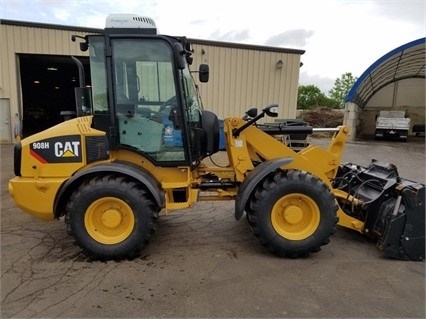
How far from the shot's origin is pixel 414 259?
3.70 meters

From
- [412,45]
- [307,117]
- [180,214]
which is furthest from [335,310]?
[307,117]

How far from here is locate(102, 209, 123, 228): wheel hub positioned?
12.3 ft

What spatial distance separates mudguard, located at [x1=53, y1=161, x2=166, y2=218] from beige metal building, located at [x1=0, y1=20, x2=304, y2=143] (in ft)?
32.4

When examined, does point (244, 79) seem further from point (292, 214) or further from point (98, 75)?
point (292, 214)

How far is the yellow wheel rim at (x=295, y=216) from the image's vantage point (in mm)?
3828

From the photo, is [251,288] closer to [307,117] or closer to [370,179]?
[370,179]

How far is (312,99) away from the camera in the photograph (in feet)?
159

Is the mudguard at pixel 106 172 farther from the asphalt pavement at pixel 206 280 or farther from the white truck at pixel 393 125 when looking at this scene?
the white truck at pixel 393 125

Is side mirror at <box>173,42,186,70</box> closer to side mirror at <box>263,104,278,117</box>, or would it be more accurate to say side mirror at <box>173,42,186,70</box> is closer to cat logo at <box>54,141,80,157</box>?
side mirror at <box>263,104,278,117</box>

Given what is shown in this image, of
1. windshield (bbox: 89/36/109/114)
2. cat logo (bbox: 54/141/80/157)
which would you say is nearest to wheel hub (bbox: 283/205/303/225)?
windshield (bbox: 89/36/109/114)

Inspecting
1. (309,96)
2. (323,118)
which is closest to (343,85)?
(309,96)

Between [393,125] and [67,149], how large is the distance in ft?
70.8

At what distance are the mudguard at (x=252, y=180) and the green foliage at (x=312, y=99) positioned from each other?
136 ft

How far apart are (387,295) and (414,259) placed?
0.88 metres
